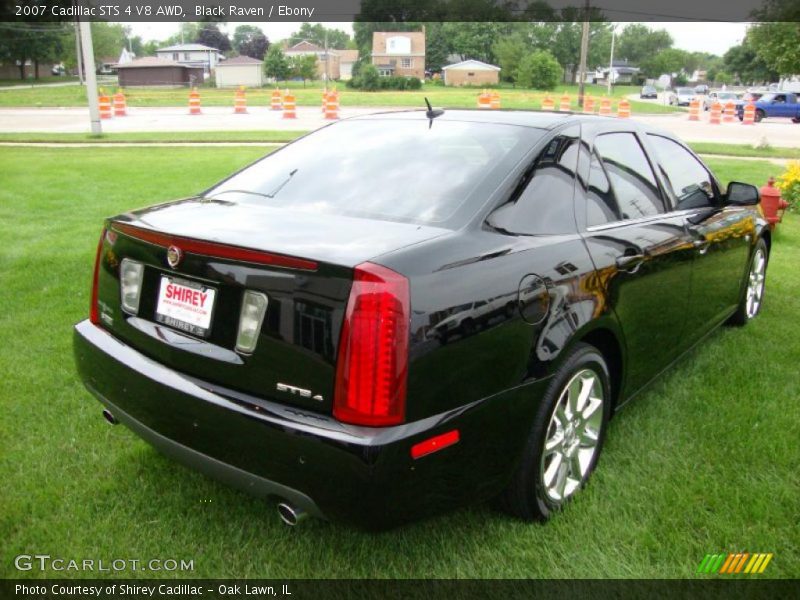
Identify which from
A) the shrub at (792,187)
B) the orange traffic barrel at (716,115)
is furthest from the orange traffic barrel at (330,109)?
the shrub at (792,187)

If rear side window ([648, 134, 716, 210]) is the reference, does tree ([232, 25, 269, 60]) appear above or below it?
above

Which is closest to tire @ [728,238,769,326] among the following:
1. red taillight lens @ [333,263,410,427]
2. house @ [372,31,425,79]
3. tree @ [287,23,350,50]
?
red taillight lens @ [333,263,410,427]

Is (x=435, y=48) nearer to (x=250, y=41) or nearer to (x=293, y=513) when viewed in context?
(x=250, y=41)

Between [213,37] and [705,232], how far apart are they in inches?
4831

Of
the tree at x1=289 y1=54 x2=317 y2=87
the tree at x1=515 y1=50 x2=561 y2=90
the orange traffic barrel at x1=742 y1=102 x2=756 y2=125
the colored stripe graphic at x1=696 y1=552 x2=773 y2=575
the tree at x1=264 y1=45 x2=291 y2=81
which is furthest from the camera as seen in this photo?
the tree at x1=289 y1=54 x2=317 y2=87

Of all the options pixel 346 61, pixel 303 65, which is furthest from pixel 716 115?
A: pixel 346 61

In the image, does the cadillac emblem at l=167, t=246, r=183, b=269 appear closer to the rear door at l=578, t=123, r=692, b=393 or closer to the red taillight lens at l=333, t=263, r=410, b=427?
the red taillight lens at l=333, t=263, r=410, b=427

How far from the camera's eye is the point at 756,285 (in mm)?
5305

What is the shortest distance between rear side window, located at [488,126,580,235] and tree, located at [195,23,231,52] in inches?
4813

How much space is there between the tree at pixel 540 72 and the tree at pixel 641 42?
83015 millimetres

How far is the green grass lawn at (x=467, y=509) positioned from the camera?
8.30ft

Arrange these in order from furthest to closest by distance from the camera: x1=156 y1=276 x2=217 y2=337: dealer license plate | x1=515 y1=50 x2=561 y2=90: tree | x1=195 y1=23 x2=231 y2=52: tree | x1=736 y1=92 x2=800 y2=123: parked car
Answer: x1=195 y1=23 x2=231 y2=52: tree, x1=515 y1=50 x2=561 y2=90: tree, x1=736 y1=92 x2=800 y2=123: parked car, x1=156 y1=276 x2=217 y2=337: dealer license plate

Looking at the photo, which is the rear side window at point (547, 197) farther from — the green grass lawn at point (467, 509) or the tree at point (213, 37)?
the tree at point (213, 37)

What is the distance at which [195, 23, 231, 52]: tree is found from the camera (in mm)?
113625
